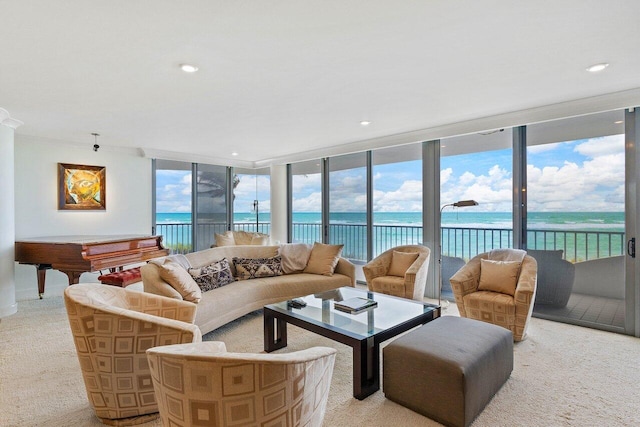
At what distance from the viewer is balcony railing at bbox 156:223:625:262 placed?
3738 millimetres

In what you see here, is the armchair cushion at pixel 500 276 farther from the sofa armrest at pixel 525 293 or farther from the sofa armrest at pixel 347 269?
the sofa armrest at pixel 347 269

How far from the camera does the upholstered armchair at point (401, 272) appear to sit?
13.2 feet

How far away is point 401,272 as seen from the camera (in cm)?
438

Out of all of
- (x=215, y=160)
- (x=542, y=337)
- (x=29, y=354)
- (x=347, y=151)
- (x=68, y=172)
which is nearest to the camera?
(x=29, y=354)

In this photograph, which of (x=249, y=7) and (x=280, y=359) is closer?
(x=280, y=359)

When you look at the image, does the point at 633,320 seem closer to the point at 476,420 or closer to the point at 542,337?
the point at 542,337

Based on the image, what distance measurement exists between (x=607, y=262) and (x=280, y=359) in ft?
13.4

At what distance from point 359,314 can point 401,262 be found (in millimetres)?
1715

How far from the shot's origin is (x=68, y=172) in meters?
5.34

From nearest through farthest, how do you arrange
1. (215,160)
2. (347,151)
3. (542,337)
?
(542,337)
(347,151)
(215,160)

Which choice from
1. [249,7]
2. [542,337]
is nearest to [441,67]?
[249,7]

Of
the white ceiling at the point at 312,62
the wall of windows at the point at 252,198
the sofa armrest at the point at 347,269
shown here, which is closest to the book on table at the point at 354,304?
the sofa armrest at the point at 347,269

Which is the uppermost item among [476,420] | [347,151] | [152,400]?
[347,151]

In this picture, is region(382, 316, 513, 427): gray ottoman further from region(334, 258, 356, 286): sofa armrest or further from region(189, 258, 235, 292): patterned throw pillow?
region(189, 258, 235, 292): patterned throw pillow
